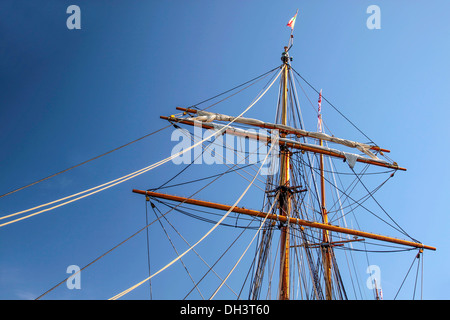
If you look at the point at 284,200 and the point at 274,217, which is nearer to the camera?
the point at 274,217

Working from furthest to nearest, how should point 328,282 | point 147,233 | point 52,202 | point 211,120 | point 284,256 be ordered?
point 328,282
point 211,120
point 284,256
point 147,233
point 52,202

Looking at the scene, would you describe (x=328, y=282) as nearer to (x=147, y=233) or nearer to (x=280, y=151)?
(x=280, y=151)

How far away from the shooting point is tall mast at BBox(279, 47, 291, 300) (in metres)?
16.0

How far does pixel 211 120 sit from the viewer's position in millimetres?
18344

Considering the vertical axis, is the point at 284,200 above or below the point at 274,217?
above

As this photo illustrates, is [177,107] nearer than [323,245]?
Yes

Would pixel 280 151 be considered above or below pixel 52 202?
above

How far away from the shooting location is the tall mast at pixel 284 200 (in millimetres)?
15953

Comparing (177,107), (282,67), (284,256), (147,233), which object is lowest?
(284,256)

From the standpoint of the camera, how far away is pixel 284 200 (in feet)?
62.7

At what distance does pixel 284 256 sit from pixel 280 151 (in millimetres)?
6457
